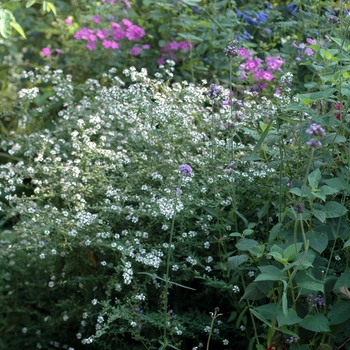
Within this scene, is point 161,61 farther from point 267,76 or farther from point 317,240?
point 317,240

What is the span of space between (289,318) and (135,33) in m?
2.24

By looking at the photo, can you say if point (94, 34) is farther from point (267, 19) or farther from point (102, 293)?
point (102, 293)

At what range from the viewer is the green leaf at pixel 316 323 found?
1.62 metres

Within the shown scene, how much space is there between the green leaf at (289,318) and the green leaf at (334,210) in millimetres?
291

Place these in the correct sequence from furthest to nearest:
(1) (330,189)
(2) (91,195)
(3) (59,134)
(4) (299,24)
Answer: (4) (299,24)
(3) (59,134)
(2) (91,195)
(1) (330,189)

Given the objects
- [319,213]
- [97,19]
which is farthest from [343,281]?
[97,19]

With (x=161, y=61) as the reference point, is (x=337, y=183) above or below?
above

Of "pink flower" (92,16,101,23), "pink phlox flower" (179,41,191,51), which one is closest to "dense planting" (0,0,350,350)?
"pink phlox flower" (179,41,191,51)

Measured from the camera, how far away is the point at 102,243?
6.92ft

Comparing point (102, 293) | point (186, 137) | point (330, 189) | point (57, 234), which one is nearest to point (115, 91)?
point (186, 137)

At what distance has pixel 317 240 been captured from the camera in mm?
1717

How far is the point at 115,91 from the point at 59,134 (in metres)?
0.45

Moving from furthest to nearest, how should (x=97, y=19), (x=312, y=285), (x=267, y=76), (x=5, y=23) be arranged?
(x=97, y=19) < (x=267, y=76) < (x=5, y=23) < (x=312, y=285)

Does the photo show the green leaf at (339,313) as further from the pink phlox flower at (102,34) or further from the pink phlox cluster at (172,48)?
the pink phlox flower at (102,34)
